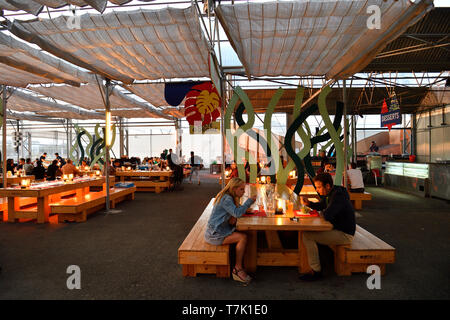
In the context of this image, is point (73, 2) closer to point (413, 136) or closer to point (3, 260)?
point (3, 260)

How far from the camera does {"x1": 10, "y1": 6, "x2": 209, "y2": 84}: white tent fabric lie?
12.3 feet

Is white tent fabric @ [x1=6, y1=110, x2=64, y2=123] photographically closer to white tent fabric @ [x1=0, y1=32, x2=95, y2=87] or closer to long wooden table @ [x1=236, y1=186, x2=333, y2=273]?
white tent fabric @ [x1=0, y1=32, x2=95, y2=87]

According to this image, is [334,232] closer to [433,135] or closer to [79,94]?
[79,94]

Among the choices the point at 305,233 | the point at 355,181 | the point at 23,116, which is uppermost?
the point at 23,116

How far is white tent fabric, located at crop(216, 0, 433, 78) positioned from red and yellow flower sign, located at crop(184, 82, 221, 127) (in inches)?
154

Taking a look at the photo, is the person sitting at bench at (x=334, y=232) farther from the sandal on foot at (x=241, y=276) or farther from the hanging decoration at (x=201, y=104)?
the hanging decoration at (x=201, y=104)

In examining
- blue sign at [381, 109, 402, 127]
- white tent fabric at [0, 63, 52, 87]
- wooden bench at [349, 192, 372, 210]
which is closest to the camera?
white tent fabric at [0, 63, 52, 87]

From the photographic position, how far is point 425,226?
5.45 meters

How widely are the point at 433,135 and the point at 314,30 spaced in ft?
48.0

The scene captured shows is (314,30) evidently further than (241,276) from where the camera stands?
Yes

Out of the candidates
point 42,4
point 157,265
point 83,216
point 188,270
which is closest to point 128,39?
point 42,4

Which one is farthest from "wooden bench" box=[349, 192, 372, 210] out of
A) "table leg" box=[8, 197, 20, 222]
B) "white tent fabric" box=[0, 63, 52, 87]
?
"white tent fabric" box=[0, 63, 52, 87]

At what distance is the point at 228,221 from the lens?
3332 millimetres

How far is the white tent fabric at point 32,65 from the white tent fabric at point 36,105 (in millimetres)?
4020
